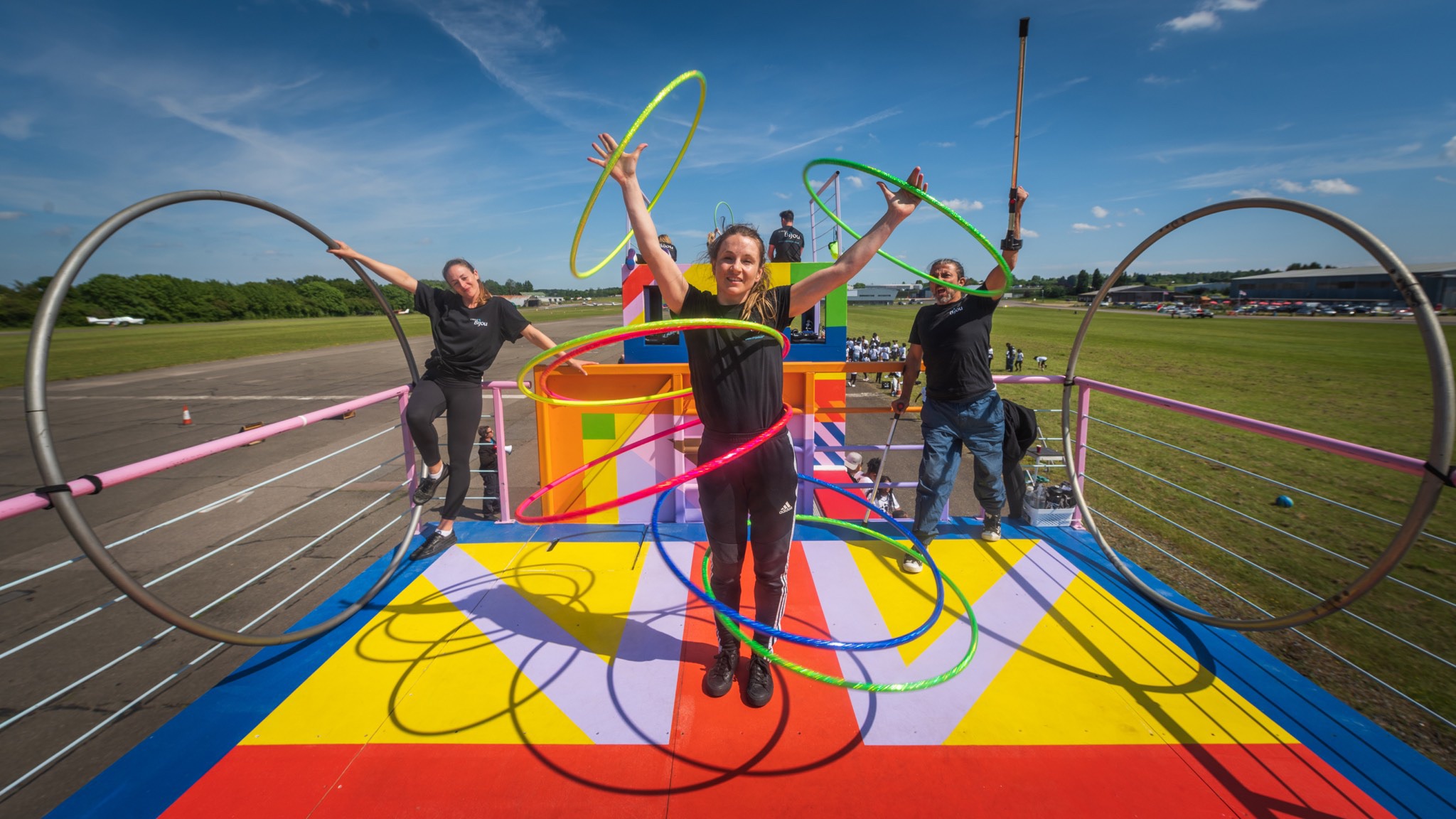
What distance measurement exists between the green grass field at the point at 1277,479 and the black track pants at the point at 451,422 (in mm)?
5342

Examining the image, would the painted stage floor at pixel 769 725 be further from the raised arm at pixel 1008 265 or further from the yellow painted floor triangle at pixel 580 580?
the raised arm at pixel 1008 265

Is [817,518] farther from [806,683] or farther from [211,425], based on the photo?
[211,425]

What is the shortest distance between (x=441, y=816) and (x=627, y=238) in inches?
165

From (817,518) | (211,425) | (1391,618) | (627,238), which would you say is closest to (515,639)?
(817,518)

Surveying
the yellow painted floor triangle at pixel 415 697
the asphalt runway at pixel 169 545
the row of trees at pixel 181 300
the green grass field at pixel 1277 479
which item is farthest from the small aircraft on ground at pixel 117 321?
the yellow painted floor triangle at pixel 415 697

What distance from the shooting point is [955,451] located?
4375 millimetres

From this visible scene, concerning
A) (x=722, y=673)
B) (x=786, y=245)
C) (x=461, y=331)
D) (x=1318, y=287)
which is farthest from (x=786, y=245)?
(x=1318, y=287)

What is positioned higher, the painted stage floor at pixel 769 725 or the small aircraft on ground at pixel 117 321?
the small aircraft on ground at pixel 117 321

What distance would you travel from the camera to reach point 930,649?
3.30 m

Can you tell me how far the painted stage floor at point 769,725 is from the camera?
237 cm

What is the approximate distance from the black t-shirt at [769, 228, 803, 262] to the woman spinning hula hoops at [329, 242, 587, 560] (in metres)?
4.05

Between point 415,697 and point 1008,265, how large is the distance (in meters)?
4.54

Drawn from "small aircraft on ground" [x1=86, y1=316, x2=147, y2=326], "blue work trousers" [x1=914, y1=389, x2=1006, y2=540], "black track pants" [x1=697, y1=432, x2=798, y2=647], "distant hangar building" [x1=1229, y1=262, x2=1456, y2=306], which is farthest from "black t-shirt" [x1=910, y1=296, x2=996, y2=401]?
"small aircraft on ground" [x1=86, y1=316, x2=147, y2=326]

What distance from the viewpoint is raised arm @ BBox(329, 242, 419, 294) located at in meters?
3.88
